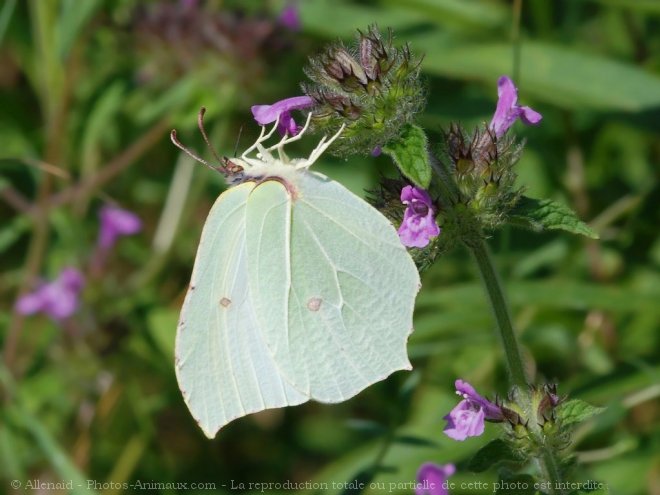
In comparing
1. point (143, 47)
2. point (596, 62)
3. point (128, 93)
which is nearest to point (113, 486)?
point (128, 93)

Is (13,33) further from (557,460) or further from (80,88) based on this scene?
(557,460)

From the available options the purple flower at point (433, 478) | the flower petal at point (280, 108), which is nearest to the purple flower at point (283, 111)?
the flower petal at point (280, 108)

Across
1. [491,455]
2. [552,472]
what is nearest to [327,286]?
[491,455]

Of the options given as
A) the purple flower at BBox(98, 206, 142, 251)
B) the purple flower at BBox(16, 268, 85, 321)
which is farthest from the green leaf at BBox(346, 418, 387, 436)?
the purple flower at BBox(98, 206, 142, 251)

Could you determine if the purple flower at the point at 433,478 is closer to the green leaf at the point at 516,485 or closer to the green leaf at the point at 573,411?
the green leaf at the point at 516,485

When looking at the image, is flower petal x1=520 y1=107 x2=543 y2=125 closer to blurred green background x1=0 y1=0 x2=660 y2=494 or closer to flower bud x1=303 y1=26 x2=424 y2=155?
flower bud x1=303 y1=26 x2=424 y2=155
